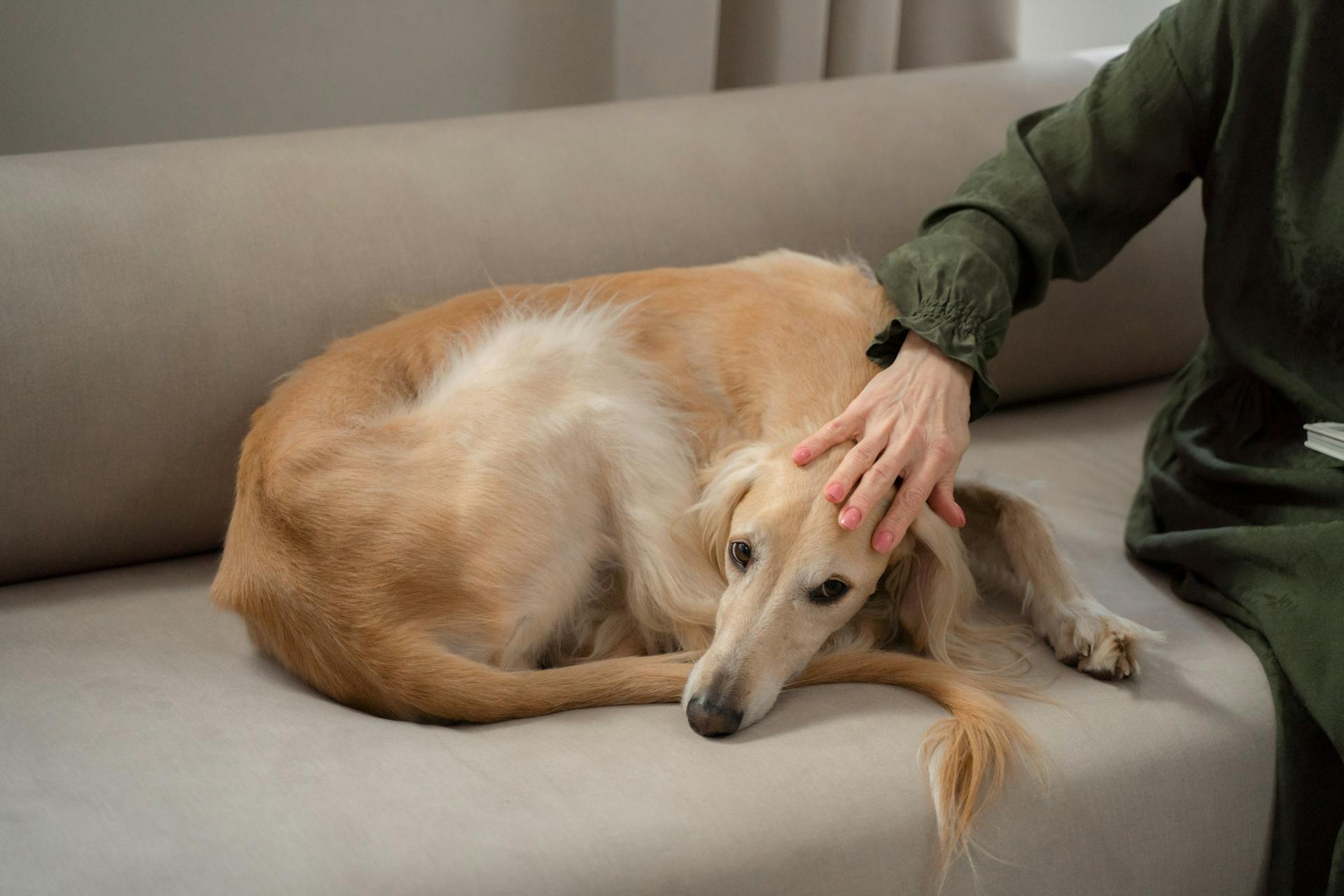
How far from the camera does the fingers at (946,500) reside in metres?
1.66

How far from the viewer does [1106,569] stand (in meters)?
2.01

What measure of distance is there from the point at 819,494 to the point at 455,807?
0.65 meters

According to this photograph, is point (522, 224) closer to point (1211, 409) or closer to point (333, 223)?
point (333, 223)

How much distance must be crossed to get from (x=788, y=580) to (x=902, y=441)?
0.84 ft

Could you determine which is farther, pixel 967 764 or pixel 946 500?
pixel 946 500

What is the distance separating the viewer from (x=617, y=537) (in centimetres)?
180

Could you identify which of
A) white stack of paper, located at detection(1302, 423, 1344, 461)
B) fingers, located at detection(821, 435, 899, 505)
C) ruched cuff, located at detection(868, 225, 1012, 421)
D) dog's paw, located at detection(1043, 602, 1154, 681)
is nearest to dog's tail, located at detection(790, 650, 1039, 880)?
dog's paw, located at detection(1043, 602, 1154, 681)

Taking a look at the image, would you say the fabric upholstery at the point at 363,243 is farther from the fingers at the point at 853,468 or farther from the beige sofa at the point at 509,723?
the fingers at the point at 853,468

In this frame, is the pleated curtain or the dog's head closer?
the dog's head

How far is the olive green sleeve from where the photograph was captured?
5.88 feet

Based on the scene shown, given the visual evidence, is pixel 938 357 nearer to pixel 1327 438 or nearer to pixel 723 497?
pixel 723 497

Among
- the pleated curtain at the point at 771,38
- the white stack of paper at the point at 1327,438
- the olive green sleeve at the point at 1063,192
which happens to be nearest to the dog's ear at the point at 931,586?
the olive green sleeve at the point at 1063,192

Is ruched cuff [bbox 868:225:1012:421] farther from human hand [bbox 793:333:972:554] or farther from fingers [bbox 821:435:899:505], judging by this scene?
fingers [bbox 821:435:899:505]

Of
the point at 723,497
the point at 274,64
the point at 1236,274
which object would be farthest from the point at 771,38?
the point at 723,497
